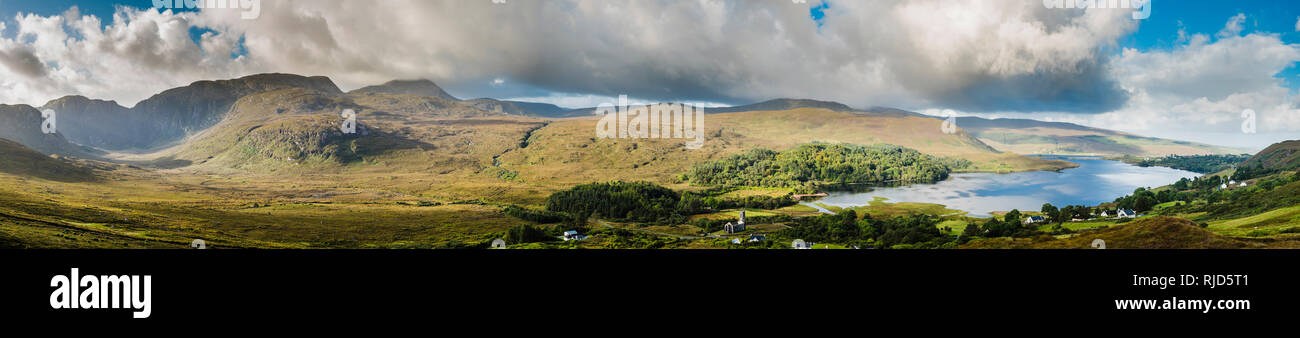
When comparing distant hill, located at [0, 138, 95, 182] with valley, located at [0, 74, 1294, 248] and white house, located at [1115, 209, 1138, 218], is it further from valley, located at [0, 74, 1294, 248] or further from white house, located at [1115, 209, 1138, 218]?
white house, located at [1115, 209, 1138, 218]

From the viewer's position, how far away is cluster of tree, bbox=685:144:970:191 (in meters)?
86.2

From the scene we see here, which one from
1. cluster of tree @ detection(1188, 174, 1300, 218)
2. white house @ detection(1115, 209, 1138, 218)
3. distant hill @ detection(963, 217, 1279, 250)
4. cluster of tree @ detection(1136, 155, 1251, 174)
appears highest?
cluster of tree @ detection(1136, 155, 1251, 174)

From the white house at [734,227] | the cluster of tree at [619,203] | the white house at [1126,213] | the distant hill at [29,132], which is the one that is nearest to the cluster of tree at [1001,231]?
the white house at [1126,213]

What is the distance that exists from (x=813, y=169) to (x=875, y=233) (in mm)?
62524

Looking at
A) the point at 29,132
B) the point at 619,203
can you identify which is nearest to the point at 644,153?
the point at 619,203

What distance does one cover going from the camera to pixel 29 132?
127562 mm

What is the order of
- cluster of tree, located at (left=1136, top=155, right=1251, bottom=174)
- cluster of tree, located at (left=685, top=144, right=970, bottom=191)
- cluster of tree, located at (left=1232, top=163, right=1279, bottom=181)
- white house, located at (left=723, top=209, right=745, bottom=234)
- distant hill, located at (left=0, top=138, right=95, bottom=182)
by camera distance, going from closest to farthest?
white house, located at (left=723, top=209, right=745, bottom=234) → cluster of tree, located at (left=1232, top=163, right=1279, bottom=181) → distant hill, located at (left=0, top=138, right=95, bottom=182) → cluster of tree, located at (left=1136, top=155, right=1251, bottom=174) → cluster of tree, located at (left=685, top=144, right=970, bottom=191)

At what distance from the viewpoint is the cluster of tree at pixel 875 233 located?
29.0 metres

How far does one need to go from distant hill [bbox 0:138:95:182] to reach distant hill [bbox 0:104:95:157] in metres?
86.8

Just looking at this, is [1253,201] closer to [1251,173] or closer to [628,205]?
[1251,173]

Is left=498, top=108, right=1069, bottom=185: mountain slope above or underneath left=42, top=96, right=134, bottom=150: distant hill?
underneath

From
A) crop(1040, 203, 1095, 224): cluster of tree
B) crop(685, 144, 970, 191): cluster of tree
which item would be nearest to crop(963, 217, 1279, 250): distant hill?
crop(1040, 203, 1095, 224): cluster of tree
